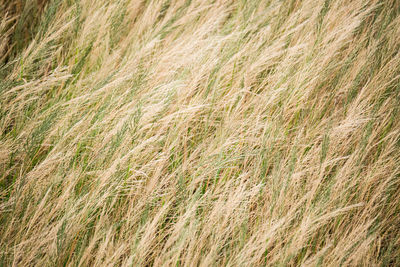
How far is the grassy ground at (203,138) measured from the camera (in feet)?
4.50

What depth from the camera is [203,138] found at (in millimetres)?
1692

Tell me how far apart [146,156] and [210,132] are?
1.43ft

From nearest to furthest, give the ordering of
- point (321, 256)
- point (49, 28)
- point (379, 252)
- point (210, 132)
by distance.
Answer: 1. point (321, 256)
2. point (379, 252)
3. point (210, 132)
4. point (49, 28)

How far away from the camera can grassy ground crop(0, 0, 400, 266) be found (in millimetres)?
1373

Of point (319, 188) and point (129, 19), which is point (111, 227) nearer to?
point (319, 188)

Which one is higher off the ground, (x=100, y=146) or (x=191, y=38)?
(x=191, y=38)

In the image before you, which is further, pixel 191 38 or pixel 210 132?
pixel 191 38

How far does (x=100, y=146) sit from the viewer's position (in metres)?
1.58

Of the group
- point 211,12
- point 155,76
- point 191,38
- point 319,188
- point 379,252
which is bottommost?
point 379,252

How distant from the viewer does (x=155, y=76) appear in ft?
6.15

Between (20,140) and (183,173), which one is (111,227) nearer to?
(183,173)

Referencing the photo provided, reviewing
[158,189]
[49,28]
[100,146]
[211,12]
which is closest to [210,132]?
[158,189]

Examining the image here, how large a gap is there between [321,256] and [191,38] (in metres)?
1.57

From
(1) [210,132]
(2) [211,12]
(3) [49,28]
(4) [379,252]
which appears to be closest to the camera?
(4) [379,252]
